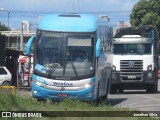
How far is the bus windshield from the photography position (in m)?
20.3

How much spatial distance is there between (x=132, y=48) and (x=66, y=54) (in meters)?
11.6

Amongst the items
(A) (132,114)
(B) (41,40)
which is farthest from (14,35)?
(A) (132,114)

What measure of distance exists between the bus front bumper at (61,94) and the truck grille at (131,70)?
36.7 feet

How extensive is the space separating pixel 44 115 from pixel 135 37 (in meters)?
18.8

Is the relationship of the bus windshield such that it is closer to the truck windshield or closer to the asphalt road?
the asphalt road

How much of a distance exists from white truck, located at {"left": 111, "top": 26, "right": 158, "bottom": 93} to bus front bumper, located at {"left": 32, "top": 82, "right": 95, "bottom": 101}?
1118 centimetres

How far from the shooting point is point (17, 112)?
43.8 feet

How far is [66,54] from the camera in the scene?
20453 mm

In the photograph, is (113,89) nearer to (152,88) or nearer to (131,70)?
(131,70)

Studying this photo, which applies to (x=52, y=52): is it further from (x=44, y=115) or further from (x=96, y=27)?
(x=44, y=115)

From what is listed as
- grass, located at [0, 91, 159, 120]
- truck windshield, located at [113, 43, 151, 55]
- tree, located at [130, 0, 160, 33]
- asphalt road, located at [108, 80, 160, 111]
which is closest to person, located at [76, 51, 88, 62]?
asphalt road, located at [108, 80, 160, 111]

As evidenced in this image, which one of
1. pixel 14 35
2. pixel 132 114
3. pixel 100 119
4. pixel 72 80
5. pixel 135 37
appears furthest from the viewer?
pixel 14 35

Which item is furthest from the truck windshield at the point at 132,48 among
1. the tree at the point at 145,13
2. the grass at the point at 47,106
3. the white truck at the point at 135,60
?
the tree at the point at 145,13

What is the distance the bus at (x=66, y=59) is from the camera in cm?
2020
